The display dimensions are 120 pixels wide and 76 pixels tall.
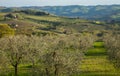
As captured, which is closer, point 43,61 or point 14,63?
point 43,61

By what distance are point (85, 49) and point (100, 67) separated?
1478 inches

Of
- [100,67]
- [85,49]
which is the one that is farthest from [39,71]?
[85,49]

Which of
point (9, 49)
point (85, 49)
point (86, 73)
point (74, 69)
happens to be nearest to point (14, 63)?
point (9, 49)

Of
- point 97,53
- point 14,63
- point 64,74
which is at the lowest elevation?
point 97,53

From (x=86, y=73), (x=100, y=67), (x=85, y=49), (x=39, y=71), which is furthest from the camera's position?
(x=85, y=49)

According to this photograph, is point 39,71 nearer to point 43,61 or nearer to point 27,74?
point 43,61

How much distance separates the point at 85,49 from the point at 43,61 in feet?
259

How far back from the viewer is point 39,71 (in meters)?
53.7

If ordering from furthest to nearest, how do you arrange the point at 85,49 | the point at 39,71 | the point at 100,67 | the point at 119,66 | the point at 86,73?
1. the point at 85,49
2. the point at 100,67
3. the point at 86,73
4. the point at 119,66
5. the point at 39,71

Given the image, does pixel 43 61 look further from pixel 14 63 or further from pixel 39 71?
pixel 14 63

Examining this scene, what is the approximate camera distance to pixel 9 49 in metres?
78.6

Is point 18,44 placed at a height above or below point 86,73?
above

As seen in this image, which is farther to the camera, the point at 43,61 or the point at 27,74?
the point at 27,74

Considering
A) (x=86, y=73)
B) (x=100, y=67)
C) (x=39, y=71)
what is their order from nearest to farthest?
(x=39, y=71), (x=86, y=73), (x=100, y=67)
